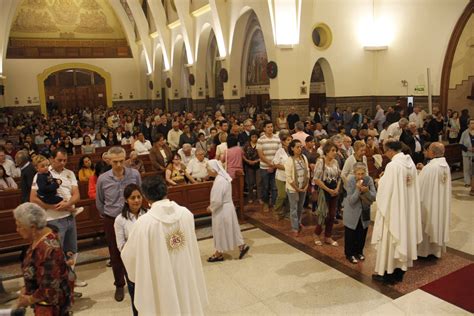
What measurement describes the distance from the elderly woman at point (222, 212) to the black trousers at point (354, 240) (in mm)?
1420

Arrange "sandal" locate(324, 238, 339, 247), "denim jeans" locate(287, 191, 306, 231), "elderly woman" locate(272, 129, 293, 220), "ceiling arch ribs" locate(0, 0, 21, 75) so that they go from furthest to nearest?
"ceiling arch ribs" locate(0, 0, 21, 75), "elderly woman" locate(272, 129, 293, 220), "denim jeans" locate(287, 191, 306, 231), "sandal" locate(324, 238, 339, 247)

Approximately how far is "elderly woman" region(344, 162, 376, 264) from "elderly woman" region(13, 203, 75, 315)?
328cm

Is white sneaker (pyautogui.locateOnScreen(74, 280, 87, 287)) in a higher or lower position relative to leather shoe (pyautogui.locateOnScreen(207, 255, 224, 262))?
lower

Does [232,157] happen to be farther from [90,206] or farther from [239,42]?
[239,42]

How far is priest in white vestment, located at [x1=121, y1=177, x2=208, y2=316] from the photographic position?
9.48 feet

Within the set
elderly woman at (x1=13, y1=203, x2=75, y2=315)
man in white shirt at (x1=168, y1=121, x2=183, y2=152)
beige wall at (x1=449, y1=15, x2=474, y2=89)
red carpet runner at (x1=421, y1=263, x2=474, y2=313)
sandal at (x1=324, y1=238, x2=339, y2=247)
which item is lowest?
sandal at (x1=324, y1=238, x2=339, y2=247)

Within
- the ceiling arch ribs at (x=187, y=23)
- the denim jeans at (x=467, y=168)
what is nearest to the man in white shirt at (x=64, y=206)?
the denim jeans at (x=467, y=168)

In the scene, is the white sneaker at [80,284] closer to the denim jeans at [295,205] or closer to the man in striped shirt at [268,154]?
the denim jeans at [295,205]

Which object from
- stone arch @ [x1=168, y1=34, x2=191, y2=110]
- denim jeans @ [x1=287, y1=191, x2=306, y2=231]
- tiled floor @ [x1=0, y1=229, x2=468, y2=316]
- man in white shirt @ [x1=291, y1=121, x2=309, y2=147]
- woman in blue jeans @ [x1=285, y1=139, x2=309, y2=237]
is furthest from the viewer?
stone arch @ [x1=168, y1=34, x2=191, y2=110]

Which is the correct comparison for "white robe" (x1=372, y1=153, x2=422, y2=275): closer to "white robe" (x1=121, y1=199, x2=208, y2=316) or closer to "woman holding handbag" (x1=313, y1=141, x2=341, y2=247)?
"woman holding handbag" (x1=313, y1=141, x2=341, y2=247)

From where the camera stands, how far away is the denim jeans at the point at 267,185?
24.4 ft

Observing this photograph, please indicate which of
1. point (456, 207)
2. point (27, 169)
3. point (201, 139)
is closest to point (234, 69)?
point (201, 139)

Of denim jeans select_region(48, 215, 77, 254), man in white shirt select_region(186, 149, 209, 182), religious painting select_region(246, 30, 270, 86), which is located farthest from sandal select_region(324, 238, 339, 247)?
religious painting select_region(246, 30, 270, 86)

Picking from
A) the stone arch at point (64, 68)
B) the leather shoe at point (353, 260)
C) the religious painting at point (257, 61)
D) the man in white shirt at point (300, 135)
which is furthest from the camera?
the stone arch at point (64, 68)
